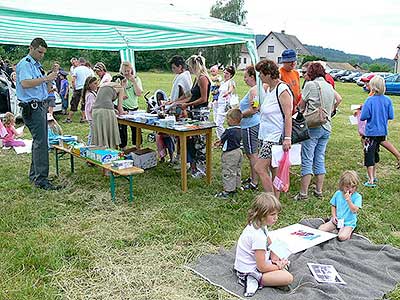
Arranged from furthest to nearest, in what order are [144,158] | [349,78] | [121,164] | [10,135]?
1. [349,78]
2. [10,135]
3. [144,158]
4. [121,164]

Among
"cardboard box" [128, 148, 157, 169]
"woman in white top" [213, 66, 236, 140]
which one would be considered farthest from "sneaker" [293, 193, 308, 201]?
"woman in white top" [213, 66, 236, 140]

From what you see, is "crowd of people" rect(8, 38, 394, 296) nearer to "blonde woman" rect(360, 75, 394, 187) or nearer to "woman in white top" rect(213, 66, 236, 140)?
"blonde woman" rect(360, 75, 394, 187)

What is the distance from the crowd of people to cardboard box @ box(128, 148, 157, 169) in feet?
1.11

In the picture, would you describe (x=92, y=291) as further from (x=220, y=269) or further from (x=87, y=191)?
(x=87, y=191)

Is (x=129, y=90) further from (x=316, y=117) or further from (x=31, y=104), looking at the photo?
(x=316, y=117)

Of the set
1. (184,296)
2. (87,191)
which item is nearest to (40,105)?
(87,191)

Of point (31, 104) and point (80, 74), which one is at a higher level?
point (80, 74)

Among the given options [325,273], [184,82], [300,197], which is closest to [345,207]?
[325,273]

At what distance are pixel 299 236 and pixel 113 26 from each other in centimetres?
318

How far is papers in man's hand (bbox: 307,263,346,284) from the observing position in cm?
331

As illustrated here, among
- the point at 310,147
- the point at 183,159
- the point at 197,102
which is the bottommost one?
the point at 183,159

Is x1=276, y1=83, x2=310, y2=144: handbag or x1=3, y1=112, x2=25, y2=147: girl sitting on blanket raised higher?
x1=276, y1=83, x2=310, y2=144: handbag

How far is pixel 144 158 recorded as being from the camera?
6.48 metres

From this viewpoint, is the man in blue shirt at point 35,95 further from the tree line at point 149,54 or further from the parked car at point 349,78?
the parked car at point 349,78
